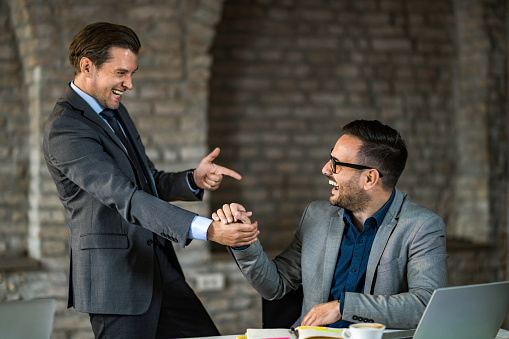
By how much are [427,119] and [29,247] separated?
3.20 metres

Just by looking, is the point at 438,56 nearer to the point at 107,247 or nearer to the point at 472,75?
the point at 472,75

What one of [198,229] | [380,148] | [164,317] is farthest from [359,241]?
[164,317]

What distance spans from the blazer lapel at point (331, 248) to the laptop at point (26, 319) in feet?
3.03

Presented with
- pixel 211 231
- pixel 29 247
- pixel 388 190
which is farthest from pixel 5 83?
pixel 388 190

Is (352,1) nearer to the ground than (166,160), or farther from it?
farther from it

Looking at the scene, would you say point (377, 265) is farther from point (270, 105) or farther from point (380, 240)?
point (270, 105)

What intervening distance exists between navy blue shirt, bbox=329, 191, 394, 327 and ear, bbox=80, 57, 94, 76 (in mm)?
1096

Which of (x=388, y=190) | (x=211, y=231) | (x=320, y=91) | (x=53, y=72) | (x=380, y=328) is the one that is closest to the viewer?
(x=380, y=328)

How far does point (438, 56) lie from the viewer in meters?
4.80

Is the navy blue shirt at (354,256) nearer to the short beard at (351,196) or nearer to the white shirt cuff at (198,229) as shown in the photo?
the short beard at (351,196)

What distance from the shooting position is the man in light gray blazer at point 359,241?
1.94m

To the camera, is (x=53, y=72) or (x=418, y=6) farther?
(x=418, y=6)

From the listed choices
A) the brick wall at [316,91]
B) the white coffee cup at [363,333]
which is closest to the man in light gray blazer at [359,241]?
the white coffee cup at [363,333]

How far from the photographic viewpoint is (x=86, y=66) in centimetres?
217
